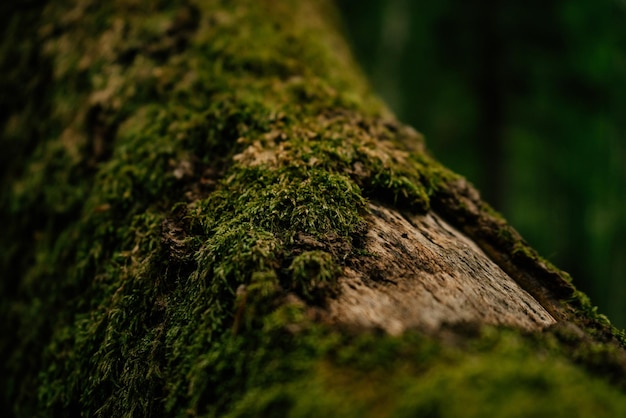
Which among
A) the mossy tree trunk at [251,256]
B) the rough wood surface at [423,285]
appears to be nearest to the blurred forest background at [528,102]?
the mossy tree trunk at [251,256]

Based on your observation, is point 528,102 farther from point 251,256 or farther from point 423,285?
point 251,256

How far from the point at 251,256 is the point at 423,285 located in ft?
2.15

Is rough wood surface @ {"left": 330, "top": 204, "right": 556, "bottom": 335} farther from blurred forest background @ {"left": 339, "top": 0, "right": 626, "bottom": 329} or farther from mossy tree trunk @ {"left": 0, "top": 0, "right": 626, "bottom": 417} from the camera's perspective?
blurred forest background @ {"left": 339, "top": 0, "right": 626, "bottom": 329}

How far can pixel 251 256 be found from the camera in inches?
58.9

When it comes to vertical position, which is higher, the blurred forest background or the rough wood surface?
the blurred forest background

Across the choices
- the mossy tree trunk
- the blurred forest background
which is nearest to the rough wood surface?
the mossy tree trunk

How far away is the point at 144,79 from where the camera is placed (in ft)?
9.72

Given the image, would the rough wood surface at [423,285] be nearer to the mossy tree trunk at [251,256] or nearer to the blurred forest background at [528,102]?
the mossy tree trunk at [251,256]

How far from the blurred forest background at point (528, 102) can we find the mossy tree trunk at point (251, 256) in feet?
20.6

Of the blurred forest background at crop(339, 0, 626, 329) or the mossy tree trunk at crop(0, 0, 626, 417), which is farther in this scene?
the blurred forest background at crop(339, 0, 626, 329)

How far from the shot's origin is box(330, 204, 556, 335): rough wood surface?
1.39 meters

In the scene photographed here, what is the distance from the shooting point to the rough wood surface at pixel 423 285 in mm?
1389

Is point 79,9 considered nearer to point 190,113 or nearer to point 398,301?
point 190,113

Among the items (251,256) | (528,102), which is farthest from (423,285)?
(528,102)
